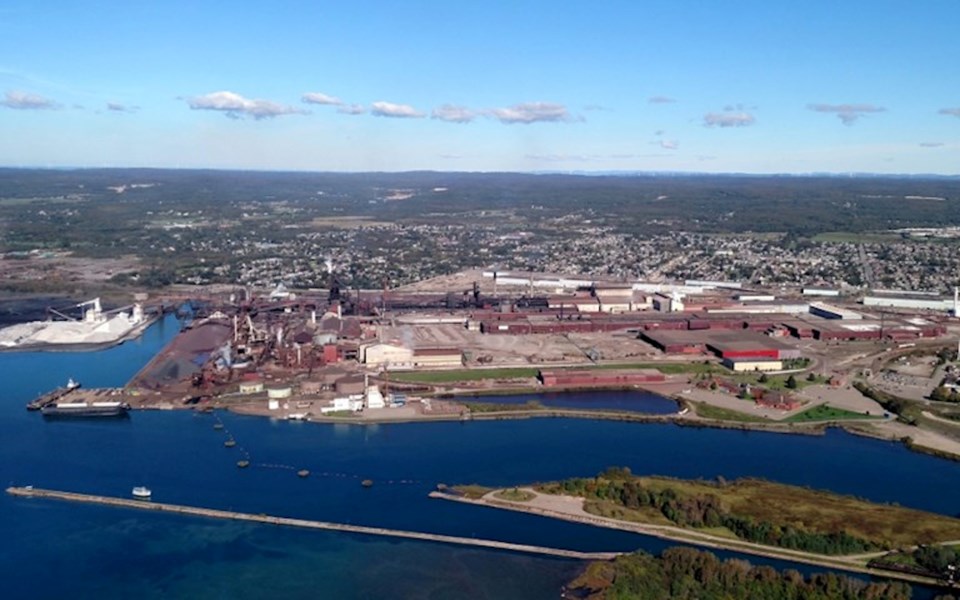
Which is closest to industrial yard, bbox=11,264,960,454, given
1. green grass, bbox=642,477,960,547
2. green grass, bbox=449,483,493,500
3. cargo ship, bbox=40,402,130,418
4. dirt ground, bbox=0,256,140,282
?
cargo ship, bbox=40,402,130,418

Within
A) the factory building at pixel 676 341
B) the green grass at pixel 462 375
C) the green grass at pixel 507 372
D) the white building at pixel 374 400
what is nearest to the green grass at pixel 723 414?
the green grass at pixel 507 372

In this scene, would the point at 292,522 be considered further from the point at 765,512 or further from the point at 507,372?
the point at 507,372

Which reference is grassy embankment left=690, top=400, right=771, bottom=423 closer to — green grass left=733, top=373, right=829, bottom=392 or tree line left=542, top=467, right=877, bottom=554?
green grass left=733, top=373, right=829, bottom=392

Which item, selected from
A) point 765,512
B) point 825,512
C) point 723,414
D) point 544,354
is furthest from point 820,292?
point 765,512

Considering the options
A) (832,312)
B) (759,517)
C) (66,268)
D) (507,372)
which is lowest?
(759,517)

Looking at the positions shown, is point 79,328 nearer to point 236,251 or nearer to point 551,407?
point 551,407
